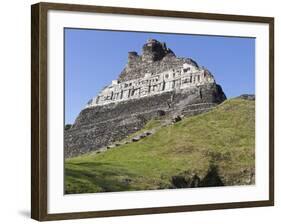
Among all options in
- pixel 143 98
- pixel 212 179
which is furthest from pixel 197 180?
pixel 143 98

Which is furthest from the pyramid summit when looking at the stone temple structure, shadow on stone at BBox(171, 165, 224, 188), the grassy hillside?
shadow on stone at BBox(171, 165, 224, 188)

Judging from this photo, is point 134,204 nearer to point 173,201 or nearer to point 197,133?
point 173,201

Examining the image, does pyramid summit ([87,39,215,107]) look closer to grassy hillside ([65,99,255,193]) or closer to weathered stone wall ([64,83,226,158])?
weathered stone wall ([64,83,226,158])

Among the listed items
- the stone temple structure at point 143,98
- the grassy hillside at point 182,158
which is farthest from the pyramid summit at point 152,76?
the grassy hillside at point 182,158

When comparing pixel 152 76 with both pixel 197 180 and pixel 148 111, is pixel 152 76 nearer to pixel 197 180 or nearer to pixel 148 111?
pixel 148 111

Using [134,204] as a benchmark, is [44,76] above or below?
above

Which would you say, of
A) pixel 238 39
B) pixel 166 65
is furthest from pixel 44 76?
pixel 238 39

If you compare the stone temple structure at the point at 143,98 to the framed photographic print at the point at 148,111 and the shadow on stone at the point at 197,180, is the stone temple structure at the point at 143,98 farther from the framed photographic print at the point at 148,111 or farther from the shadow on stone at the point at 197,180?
the shadow on stone at the point at 197,180
